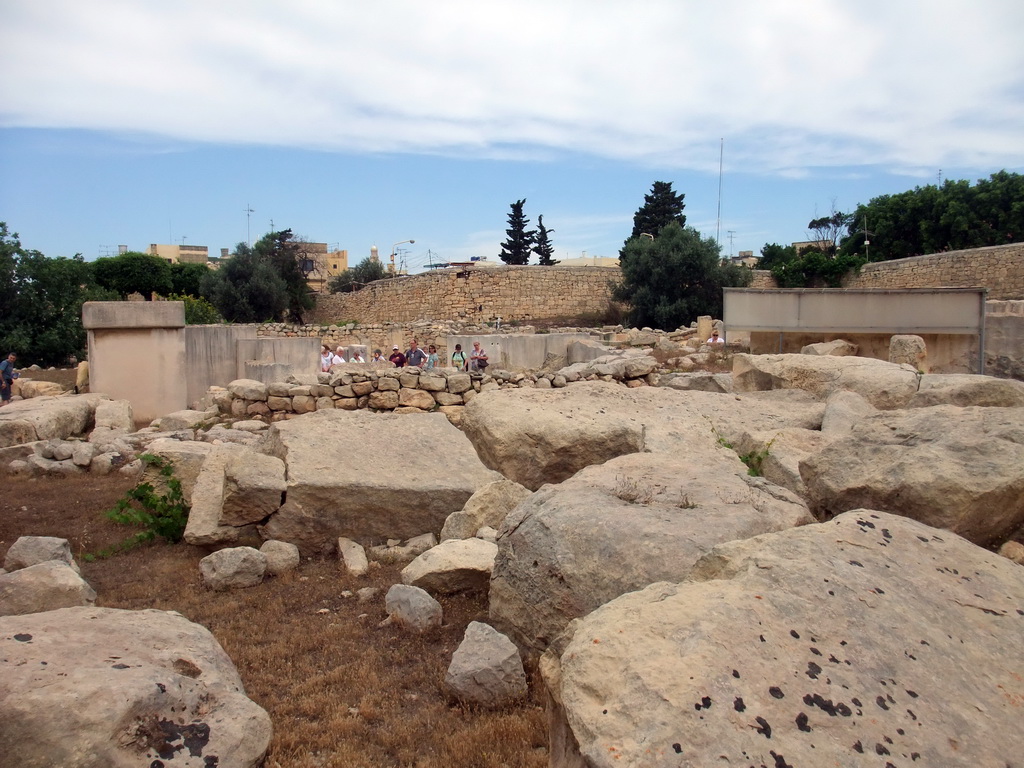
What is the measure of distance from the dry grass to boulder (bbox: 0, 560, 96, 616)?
440 millimetres

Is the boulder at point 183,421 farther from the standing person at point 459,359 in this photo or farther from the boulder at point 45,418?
the standing person at point 459,359

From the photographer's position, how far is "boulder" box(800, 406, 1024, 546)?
3.17 m

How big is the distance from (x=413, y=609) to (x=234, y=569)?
1301 mm

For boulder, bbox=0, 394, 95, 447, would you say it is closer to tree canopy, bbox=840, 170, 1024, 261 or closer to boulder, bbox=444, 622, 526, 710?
boulder, bbox=444, 622, 526, 710

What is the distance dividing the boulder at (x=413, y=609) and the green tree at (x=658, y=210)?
40.6m

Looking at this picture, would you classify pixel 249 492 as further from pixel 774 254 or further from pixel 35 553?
pixel 774 254

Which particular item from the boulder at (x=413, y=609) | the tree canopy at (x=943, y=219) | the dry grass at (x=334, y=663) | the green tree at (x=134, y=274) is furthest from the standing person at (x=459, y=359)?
the green tree at (x=134, y=274)

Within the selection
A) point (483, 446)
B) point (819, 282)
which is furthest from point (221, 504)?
point (819, 282)

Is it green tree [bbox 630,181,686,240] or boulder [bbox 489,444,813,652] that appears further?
green tree [bbox 630,181,686,240]

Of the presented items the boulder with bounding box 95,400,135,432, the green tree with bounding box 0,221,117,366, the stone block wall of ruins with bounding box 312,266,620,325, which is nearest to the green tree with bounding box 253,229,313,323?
the stone block wall of ruins with bounding box 312,266,620,325

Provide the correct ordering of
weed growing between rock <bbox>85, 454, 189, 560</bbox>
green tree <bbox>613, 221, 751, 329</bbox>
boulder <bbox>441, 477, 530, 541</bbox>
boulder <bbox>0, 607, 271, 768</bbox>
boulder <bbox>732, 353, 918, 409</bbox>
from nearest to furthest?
boulder <bbox>0, 607, 271, 768</bbox>, boulder <bbox>441, 477, 530, 541</bbox>, weed growing between rock <bbox>85, 454, 189, 560</bbox>, boulder <bbox>732, 353, 918, 409</bbox>, green tree <bbox>613, 221, 751, 329</bbox>

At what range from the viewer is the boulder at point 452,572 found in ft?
13.5

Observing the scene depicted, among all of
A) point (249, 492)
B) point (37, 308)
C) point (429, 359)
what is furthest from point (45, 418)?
point (37, 308)

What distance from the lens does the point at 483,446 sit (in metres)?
5.70
